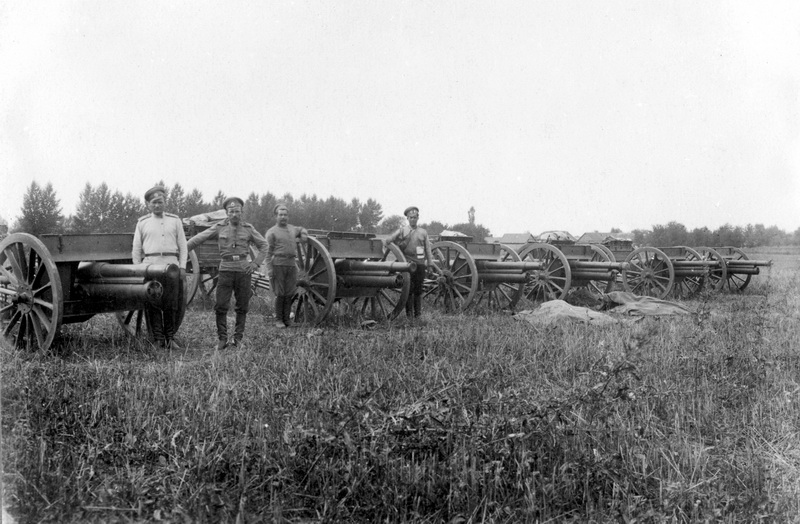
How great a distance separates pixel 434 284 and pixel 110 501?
828 cm

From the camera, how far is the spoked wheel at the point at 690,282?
48.0 feet

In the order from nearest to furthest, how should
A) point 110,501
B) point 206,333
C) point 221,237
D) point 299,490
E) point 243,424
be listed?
point 110,501
point 299,490
point 243,424
point 221,237
point 206,333

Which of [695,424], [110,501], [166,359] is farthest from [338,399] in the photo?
[166,359]

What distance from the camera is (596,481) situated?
2.94 m

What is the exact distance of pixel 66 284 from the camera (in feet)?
19.3

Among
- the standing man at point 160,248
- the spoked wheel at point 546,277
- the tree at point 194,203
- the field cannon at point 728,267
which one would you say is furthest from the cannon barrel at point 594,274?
the tree at point 194,203

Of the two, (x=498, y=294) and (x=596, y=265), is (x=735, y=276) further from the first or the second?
(x=498, y=294)

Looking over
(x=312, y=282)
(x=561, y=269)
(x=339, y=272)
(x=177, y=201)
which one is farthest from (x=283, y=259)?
(x=177, y=201)

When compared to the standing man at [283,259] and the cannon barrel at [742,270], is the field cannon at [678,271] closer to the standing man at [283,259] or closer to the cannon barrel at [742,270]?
the cannon barrel at [742,270]

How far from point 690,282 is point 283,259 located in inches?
456

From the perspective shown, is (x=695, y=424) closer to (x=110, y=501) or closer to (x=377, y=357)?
(x=377, y=357)

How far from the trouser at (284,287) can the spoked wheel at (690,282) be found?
10.0 meters

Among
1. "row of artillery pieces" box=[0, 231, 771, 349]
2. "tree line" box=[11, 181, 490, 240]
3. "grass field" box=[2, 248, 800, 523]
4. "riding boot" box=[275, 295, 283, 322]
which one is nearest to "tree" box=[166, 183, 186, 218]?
"tree line" box=[11, 181, 490, 240]

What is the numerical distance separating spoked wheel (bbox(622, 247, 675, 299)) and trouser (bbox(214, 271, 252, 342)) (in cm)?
Answer: 971
